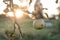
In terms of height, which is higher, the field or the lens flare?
the lens flare

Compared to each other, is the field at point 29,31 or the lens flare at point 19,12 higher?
the lens flare at point 19,12

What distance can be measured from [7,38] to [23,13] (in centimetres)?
25

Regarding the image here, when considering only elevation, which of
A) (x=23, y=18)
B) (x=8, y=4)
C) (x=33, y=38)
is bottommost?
(x=33, y=38)

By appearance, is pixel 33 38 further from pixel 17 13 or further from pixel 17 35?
pixel 17 13

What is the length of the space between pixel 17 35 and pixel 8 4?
0.90 feet

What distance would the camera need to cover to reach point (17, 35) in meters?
1.86

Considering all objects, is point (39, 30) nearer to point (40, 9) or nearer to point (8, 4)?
point (40, 9)

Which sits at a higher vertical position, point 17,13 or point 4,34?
point 17,13

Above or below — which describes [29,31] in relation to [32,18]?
below

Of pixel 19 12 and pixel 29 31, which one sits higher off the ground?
pixel 19 12

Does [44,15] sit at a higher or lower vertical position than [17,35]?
higher

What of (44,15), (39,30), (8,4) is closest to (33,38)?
(39,30)

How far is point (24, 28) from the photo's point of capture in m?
1.86

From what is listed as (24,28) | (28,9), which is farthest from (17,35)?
(28,9)
